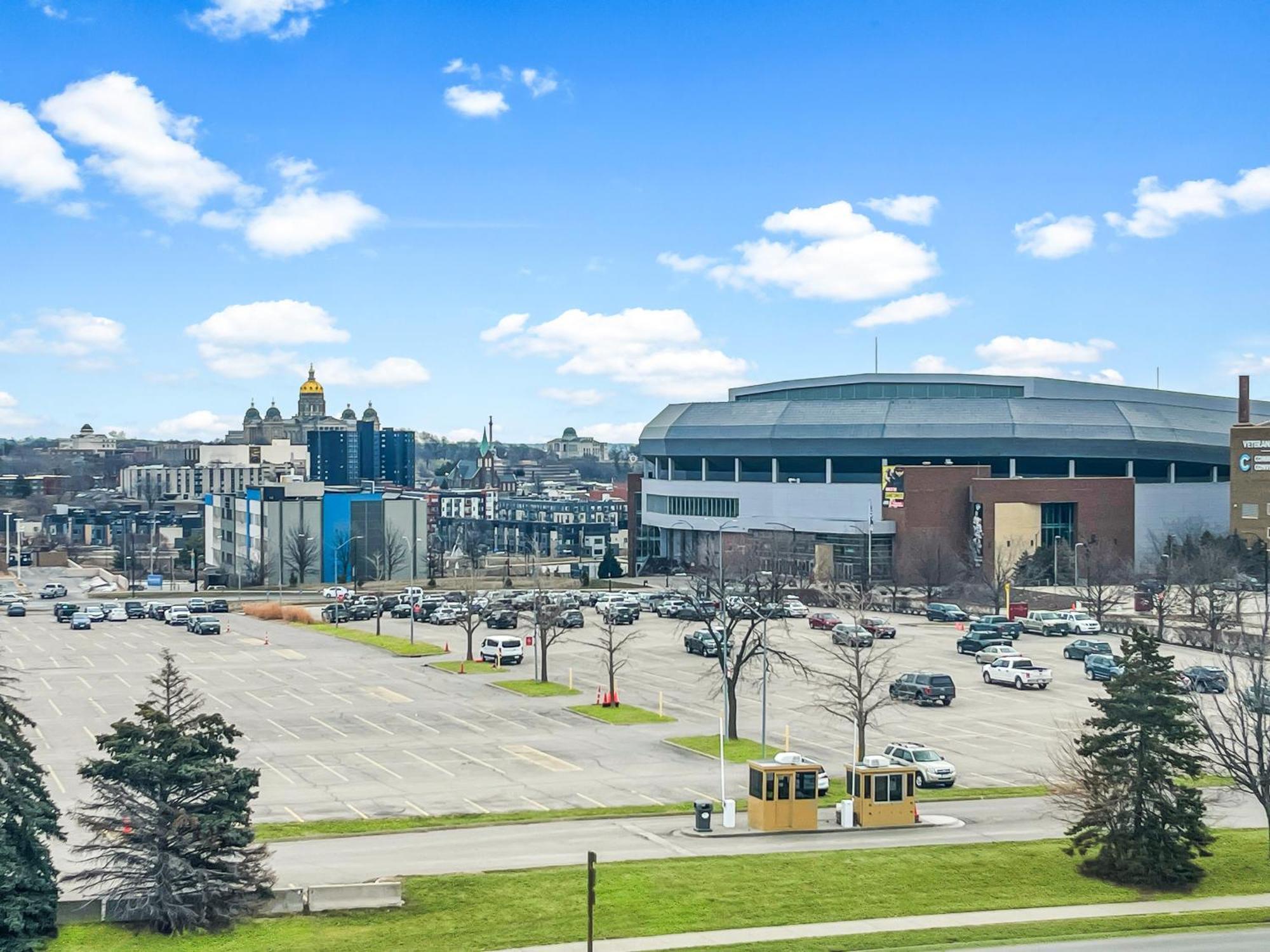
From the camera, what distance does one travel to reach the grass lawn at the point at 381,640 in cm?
8112

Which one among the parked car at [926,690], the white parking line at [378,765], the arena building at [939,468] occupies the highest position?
the arena building at [939,468]

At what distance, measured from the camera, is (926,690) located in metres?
60.0

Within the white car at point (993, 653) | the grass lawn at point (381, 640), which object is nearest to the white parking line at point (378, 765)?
the grass lawn at point (381, 640)

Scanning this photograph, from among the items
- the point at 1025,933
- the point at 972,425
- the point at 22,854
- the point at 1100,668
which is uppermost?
the point at 972,425

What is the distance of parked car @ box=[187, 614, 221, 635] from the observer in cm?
9394

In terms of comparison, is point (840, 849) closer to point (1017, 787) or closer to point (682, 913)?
point (682, 913)

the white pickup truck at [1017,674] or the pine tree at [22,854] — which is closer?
the pine tree at [22,854]

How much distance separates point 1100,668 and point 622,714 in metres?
25.6

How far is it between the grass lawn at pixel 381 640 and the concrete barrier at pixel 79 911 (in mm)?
51303

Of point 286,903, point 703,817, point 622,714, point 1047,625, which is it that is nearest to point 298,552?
point 1047,625

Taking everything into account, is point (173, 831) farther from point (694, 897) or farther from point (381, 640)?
point (381, 640)

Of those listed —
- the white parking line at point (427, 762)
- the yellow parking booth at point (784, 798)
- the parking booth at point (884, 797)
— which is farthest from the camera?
the white parking line at point (427, 762)

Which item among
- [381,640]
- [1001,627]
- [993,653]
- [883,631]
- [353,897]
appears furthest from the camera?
[381,640]

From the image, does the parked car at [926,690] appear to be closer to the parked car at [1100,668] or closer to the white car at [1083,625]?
the parked car at [1100,668]
